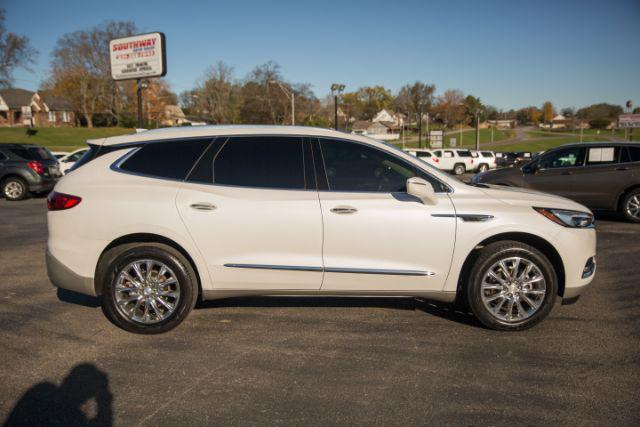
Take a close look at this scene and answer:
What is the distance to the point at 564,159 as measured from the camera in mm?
10648

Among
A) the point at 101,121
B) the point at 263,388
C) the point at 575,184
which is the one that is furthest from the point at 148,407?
the point at 101,121

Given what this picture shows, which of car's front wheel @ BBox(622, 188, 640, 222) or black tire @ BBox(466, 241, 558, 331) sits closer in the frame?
black tire @ BBox(466, 241, 558, 331)

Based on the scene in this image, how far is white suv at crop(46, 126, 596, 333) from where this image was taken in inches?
165

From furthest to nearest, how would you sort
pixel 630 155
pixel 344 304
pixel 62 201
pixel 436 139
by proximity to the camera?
pixel 436 139 → pixel 630 155 → pixel 344 304 → pixel 62 201

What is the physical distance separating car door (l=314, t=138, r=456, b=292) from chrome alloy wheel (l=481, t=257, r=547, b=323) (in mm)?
412

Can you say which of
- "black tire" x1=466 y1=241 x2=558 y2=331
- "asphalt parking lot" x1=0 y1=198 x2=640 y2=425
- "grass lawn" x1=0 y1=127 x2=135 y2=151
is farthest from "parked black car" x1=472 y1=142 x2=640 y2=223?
"grass lawn" x1=0 y1=127 x2=135 y2=151

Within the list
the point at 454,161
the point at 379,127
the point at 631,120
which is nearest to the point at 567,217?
the point at 454,161

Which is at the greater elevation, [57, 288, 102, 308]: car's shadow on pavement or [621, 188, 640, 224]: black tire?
[621, 188, 640, 224]: black tire

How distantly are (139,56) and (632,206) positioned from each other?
65.2 ft

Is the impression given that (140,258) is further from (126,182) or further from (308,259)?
(308,259)

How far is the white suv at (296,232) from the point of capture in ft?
13.8

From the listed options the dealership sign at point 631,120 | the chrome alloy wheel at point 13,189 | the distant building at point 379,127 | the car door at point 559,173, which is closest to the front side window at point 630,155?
the car door at point 559,173

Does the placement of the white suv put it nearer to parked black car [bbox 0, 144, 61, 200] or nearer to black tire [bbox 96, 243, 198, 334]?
black tire [bbox 96, 243, 198, 334]

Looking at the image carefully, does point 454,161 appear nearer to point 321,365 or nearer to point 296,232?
point 296,232
